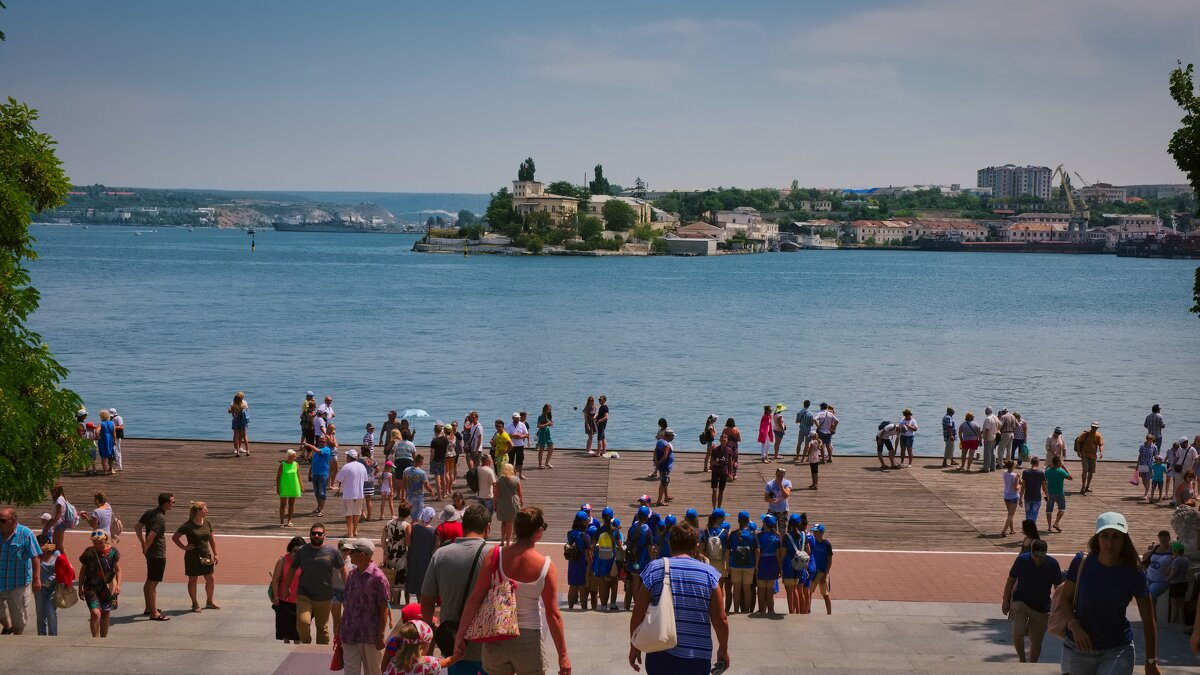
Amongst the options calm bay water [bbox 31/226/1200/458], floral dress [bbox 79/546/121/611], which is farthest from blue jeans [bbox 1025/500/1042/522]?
calm bay water [bbox 31/226/1200/458]

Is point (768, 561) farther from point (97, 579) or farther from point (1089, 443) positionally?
point (1089, 443)

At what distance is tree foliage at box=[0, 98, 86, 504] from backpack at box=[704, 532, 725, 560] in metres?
7.13

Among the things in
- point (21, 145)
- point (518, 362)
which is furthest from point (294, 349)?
point (21, 145)

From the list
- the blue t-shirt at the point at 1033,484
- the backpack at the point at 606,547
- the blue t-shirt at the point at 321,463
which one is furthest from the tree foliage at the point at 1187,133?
the blue t-shirt at the point at 321,463

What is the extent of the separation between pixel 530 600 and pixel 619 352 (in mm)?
62025

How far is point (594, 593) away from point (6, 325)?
7012 millimetres

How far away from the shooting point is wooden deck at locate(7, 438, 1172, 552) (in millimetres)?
17406

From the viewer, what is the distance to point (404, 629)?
6465 mm

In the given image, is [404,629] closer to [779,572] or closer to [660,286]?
[779,572]

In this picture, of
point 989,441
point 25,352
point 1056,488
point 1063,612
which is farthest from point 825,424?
point 1063,612

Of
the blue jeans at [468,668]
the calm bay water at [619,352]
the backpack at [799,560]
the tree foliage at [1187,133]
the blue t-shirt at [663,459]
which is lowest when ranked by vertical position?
Result: the calm bay water at [619,352]

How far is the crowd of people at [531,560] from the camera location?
6734 millimetres

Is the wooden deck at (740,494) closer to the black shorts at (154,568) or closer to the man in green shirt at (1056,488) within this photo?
the man in green shirt at (1056,488)

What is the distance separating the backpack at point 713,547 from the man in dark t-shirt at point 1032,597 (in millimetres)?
3145
